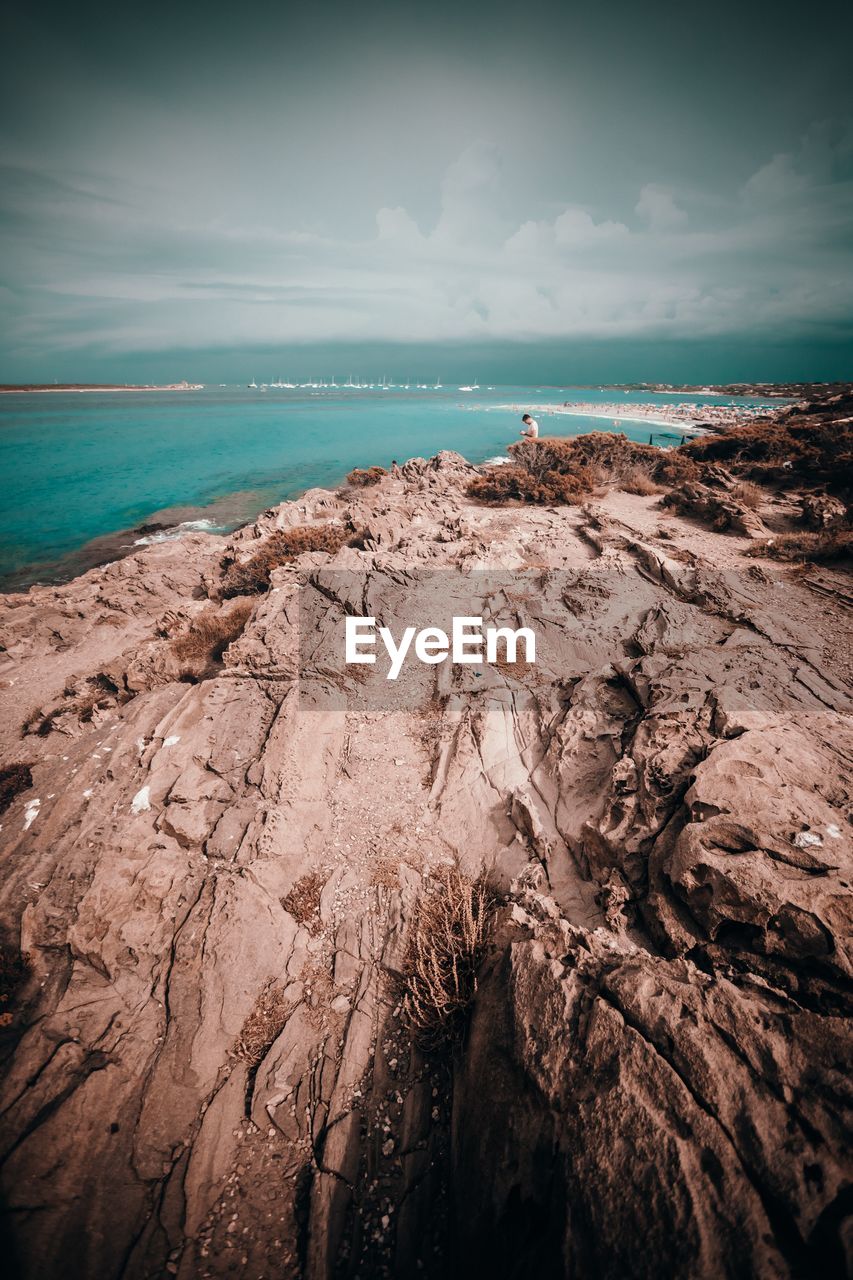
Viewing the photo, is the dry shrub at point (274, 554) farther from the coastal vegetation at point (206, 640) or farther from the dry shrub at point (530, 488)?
the dry shrub at point (530, 488)

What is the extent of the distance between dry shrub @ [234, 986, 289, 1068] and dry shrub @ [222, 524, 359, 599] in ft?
38.0

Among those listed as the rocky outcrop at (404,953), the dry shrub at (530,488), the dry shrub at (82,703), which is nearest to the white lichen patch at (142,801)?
the rocky outcrop at (404,953)

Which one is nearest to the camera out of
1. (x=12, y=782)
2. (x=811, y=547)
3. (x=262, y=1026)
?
(x=262, y=1026)

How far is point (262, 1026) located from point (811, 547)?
16.6 meters

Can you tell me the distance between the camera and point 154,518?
27297 millimetres

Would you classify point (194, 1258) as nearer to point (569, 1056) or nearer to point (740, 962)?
point (569, 1056)

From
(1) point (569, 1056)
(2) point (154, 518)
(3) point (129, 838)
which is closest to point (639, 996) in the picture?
(1) point (569, 1056)

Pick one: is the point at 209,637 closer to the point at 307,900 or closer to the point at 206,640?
the point at 206,640

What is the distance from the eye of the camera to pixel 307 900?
592 cm

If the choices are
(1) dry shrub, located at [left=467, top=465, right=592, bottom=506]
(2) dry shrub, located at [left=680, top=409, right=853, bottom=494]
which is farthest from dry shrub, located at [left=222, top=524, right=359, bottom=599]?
(2) dry shrub, located at [left=680, top=409, right=853, bottom=494]

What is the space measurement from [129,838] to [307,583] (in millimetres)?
6166

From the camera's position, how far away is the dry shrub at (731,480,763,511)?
16498 millimetres

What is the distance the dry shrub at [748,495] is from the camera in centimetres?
1650

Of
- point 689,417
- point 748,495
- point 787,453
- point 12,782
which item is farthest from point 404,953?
point 689,417
